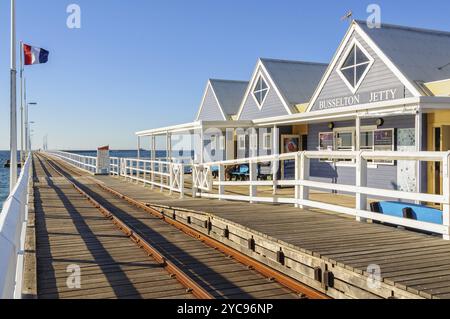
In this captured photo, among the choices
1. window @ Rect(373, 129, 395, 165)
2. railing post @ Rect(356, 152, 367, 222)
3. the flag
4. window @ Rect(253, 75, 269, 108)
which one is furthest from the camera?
window @ Rect(253, 75, 269, 108)

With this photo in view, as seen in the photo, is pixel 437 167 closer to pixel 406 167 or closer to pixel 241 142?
pixel 406 167

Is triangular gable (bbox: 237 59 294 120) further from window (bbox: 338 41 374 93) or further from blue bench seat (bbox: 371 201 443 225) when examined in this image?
blue bench seat (bbox: 371 201 443 225)

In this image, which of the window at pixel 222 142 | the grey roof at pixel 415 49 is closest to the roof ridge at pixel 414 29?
the grey roof at pixel 415 49

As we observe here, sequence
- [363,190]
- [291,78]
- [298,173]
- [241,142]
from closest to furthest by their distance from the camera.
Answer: [363,190], [298,173], [291,78], [241,142]

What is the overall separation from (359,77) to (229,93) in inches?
513

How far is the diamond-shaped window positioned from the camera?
46.2 feet

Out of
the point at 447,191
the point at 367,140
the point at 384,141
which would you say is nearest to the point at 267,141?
the point at 367,140

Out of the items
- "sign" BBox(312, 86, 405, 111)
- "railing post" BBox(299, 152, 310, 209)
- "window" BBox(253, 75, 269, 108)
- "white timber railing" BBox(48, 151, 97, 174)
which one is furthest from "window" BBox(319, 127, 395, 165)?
"white timber railing" BBox(48, 151, 97, 174)

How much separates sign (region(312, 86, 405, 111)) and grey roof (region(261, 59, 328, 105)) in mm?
2846

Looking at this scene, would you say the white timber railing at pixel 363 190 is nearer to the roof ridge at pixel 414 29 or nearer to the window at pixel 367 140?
the window at pixel 367 140

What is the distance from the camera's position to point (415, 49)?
1409 cm

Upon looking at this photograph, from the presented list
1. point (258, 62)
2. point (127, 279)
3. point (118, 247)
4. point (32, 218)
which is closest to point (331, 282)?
point (127, 279)
